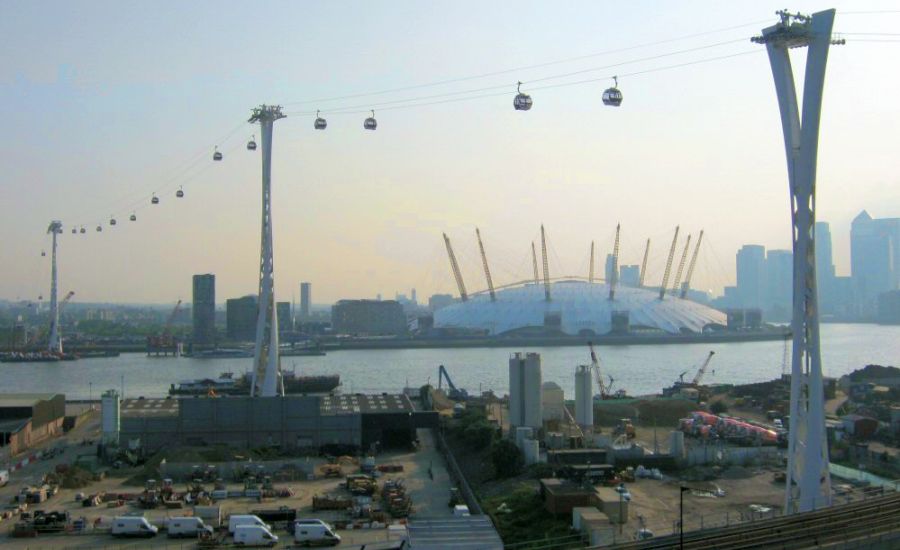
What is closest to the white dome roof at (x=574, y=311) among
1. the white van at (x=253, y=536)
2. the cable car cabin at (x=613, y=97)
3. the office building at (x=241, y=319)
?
the office building at (x=241, y=319)

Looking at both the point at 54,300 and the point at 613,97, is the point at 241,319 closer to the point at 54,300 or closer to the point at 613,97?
the point at 54,300

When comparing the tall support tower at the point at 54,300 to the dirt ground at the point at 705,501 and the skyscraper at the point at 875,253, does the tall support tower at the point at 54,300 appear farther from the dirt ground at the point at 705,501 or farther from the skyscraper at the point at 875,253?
the skyscraper at the point at 875,253

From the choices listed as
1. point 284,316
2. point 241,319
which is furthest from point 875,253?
point 241,319

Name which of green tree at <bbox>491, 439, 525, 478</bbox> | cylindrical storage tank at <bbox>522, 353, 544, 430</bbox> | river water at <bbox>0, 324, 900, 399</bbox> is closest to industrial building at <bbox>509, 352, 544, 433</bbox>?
cylindrical storage tank at <bbox>522, 353, 544, 430</bbox>

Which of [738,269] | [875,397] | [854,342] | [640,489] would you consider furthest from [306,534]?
[738,269]

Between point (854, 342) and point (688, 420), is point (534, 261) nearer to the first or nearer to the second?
point (854, 342)

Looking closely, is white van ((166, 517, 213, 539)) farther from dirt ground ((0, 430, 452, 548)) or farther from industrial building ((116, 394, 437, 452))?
industrial building ((116, 394, 437, 452))
